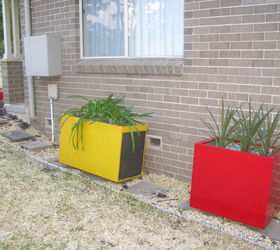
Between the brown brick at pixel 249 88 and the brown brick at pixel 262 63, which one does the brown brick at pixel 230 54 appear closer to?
the brown brick at pixel 262 63

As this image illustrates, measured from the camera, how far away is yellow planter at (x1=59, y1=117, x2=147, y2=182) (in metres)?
4.25

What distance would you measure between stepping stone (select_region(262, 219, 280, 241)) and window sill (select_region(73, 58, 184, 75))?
197 centimetres

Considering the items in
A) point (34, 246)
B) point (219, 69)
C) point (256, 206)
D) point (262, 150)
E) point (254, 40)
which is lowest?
point (34, 246)

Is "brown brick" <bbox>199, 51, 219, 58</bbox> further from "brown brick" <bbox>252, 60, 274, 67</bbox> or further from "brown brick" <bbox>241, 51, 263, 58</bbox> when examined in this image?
"brown brick" <bbox>252, 60, 274, 67</bbox>

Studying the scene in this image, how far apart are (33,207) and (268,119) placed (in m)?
2.51

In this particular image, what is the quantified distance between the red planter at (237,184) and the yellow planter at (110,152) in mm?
1049

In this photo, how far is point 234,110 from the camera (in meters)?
3.84

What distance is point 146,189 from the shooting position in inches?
169

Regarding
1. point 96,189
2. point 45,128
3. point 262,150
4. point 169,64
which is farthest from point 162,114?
point 45,128

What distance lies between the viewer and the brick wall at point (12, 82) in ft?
27.7

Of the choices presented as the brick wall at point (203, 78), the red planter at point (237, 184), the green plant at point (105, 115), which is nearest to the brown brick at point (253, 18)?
the brick wall at point (203, 78)

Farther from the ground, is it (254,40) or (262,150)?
(254,40)

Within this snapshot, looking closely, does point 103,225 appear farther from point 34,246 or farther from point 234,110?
point 234,110

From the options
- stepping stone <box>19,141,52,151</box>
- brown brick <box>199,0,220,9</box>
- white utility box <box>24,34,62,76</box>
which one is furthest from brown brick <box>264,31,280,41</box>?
stepping stone <box>19,141,52,151</box>
